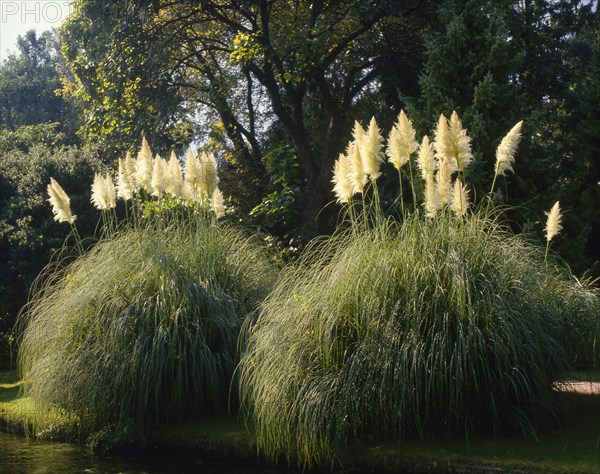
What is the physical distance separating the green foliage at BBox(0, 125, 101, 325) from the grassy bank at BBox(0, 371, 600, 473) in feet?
22.3

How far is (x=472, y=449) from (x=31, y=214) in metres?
10.4

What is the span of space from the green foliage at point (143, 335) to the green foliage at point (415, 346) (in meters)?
1.08

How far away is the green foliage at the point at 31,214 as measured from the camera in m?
14.0

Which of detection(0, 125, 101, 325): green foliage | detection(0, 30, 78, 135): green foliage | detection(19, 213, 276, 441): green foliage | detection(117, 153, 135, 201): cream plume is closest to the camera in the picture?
detection(19, 213, 276, 441): green foliage

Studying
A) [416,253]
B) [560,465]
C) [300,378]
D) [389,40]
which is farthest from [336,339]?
[389,40]

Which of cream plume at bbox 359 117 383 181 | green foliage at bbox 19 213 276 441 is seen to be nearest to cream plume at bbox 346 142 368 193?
cream plume at bbox 359 117 383 181

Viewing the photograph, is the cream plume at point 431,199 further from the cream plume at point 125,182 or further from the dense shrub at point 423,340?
the cream plume at point 125,182

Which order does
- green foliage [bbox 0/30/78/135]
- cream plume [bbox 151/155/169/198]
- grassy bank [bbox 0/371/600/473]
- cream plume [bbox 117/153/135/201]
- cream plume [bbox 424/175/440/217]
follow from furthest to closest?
green foliage [bbox 0/30/78/135]
cream plume [bbox 117/153/135/201]
cream plume [bbox 151/155/169/198]
cream plume [bbox 424/175/440/217]
grassy bank [bbox 0/371/600/473]

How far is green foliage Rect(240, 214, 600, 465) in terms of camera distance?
250 inches

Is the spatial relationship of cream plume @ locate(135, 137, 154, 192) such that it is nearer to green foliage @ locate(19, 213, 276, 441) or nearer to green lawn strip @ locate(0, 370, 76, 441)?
green foliage @ locate(19, 213, 276, 441)

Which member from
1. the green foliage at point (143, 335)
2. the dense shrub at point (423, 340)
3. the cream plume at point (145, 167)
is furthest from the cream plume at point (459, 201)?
the cream plume at point (145, 167)

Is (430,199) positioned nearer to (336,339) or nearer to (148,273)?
(336,339)

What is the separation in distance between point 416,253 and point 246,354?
179cm

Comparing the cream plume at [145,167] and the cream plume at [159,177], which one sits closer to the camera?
the cream plume at [159,177]
